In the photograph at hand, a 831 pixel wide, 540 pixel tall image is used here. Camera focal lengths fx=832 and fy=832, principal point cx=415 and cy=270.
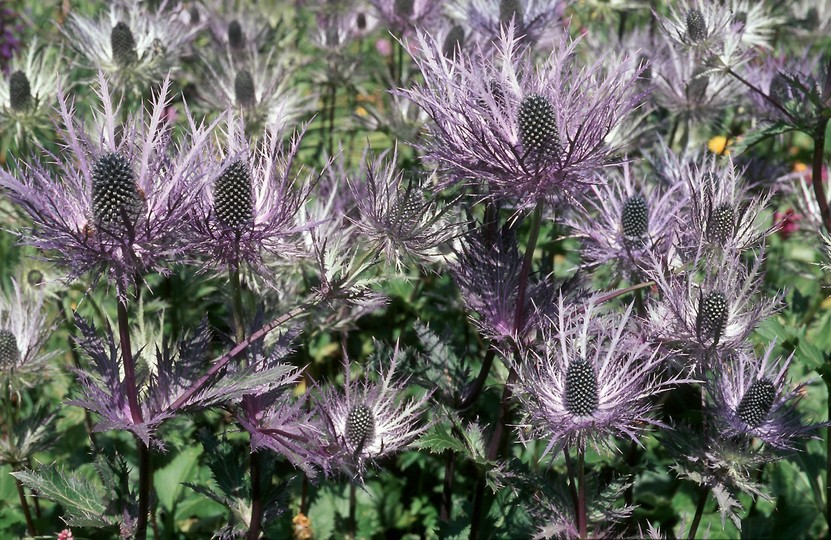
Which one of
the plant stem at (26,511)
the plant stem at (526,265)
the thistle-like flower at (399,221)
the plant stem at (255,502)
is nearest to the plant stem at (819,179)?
the plant stem at (526,265)

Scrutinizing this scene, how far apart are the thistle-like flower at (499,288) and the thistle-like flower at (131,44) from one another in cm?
136

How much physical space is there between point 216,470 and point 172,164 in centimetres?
76

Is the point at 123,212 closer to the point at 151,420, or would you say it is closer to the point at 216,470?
the point at 151,420

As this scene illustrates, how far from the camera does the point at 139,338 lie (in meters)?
2.37

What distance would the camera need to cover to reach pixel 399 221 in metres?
1.92

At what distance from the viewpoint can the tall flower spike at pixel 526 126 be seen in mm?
1671

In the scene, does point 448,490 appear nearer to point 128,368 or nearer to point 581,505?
point 581,505

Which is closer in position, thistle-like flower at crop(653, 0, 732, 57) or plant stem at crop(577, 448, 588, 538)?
plant stem at crop(577, 448, 588, 538)

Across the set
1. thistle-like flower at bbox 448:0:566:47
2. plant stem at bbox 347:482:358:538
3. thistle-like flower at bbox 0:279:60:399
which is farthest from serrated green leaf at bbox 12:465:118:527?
thistle-like flower at bbox 448:0:566:47

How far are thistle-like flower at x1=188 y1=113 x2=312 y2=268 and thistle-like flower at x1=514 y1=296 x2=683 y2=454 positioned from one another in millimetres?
603

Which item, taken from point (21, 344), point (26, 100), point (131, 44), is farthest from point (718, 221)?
point (26, 100)

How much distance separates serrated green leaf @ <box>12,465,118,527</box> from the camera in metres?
1.81

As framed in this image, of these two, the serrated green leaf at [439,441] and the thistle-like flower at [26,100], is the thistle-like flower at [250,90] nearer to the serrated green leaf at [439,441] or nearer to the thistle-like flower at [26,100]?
the thistle-like flower at [26,100]

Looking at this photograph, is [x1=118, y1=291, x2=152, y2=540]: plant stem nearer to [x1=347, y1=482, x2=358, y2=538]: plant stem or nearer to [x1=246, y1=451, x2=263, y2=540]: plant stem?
[x1=246, y1=451, x2=263, y2=540]: plant stem
